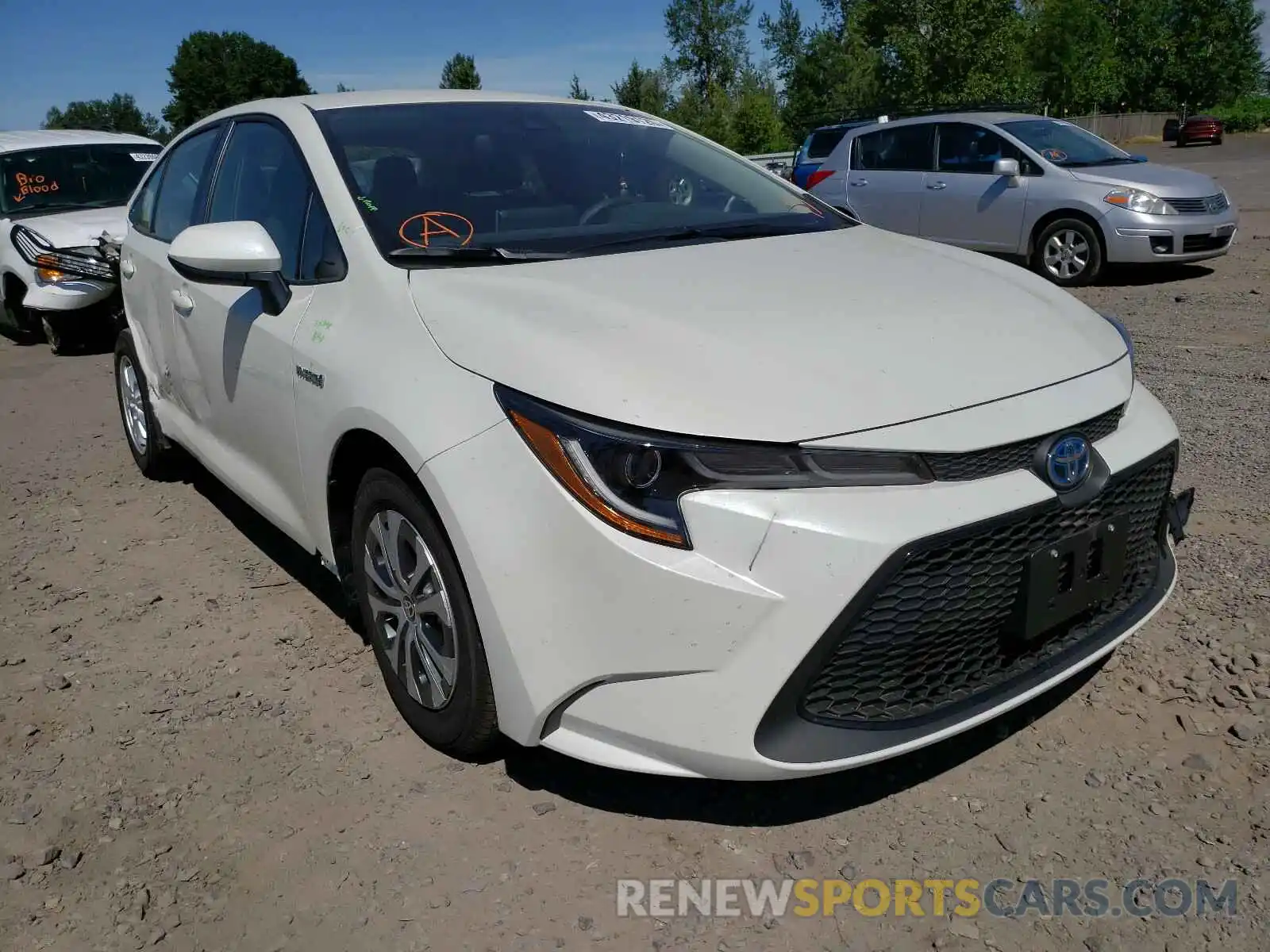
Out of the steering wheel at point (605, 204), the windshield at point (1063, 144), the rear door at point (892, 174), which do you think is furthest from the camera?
the rear door at point (892, 174)

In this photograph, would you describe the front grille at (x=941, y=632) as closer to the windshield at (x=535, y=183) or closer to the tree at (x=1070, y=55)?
the windshield at (x=535, y=183)

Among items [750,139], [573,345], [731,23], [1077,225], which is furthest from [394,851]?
[731,23]

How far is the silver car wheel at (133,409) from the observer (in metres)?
4.82

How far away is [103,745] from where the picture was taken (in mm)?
2859

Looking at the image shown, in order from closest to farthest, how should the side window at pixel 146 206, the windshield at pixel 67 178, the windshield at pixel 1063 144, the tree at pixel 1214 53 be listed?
the side window at pixel 146 206 → the windshield at pixel 67 178 → the windshield at pixel 1063 144 → the tree at pixel 1214 53

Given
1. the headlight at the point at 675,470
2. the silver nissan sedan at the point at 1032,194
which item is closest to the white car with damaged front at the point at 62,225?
the silver nissan sedan at the point at 1032,194

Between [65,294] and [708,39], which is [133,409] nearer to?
[65,294]

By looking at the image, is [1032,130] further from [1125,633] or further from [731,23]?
[731,23]

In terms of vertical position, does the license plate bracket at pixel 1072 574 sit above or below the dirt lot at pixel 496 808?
above

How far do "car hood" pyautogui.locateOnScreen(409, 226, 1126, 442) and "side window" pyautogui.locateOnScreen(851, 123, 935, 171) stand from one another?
8.37 metres

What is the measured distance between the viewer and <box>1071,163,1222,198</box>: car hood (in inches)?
355

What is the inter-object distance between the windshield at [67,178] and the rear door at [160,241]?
184 inches

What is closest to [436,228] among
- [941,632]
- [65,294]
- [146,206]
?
[941,632]

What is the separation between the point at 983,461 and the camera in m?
Result: 2.10
